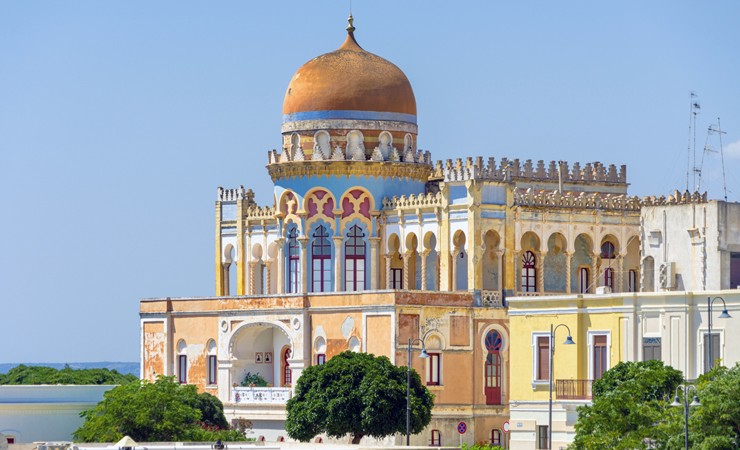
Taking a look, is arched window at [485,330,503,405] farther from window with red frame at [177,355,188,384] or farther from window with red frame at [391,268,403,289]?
window with red frame at [177,355,188,384]

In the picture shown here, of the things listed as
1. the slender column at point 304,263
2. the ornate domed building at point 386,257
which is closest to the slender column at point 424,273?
the ornate domed building at point 386,257

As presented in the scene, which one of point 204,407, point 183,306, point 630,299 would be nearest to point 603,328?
point 630,299

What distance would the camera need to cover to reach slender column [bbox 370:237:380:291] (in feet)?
317

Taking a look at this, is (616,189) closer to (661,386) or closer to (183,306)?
(183,306)

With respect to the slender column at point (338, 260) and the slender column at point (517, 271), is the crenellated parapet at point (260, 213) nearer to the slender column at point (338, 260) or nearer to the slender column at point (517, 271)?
the slender column at point (338, 260)

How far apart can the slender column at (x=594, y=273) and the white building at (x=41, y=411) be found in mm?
22189

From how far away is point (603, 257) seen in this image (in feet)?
317

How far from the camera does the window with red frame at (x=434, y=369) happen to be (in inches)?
3541

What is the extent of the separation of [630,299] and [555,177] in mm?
21084

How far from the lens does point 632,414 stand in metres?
68.7

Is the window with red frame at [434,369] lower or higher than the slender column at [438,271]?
lower

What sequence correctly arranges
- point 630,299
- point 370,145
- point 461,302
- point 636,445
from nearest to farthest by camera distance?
point 636,445 < point 630,299 < point 461,302 < point 370,145

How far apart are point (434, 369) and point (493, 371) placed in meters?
2.57

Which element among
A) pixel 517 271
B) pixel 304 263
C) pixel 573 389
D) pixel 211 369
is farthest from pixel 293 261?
pixel 573 389
